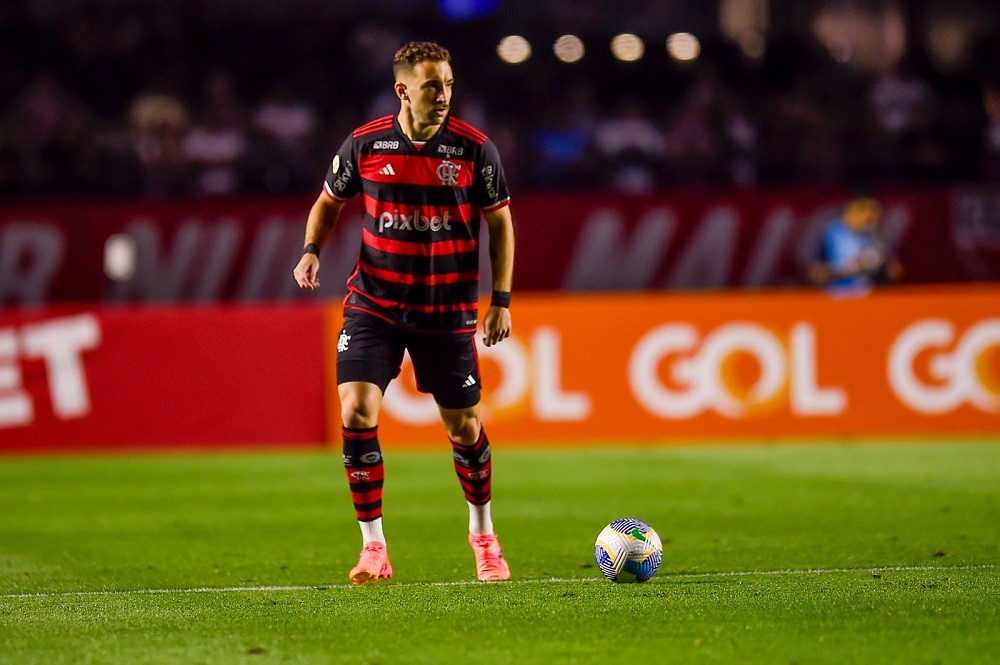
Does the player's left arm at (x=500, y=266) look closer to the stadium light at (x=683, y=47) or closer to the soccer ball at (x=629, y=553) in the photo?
the soccer ball at (x=629, y=553)

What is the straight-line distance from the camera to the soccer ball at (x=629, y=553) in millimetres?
6383

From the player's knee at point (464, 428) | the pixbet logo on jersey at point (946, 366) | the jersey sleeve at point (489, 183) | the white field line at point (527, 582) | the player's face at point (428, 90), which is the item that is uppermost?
the player's face at point (428, 90)

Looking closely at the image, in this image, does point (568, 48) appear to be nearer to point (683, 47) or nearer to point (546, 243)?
point (683, 47)

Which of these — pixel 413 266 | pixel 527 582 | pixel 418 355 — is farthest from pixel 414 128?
pixel 527 582

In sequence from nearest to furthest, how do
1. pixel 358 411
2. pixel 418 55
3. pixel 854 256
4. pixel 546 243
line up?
pixel 418 55 < pixel 358 411 < pixel 854 256 < pixel 546 243

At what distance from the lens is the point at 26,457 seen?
13.5 metres

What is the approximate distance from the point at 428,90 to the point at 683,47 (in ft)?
45.5

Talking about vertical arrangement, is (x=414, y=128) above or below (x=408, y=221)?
above

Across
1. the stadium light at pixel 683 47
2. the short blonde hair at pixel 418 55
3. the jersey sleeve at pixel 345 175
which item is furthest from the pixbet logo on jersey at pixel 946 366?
the short blonde hair at pixel 418 55

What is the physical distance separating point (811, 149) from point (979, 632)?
13767 millimetres

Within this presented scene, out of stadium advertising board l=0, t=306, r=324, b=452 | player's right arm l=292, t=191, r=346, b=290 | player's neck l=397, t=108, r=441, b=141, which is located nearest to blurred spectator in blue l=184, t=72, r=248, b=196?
stadium advertising board l=0, t=306, r=324, b=452

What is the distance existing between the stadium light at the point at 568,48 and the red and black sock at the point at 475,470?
1345cm

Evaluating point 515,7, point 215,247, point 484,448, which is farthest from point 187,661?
point 515,7

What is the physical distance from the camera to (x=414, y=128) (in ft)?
21.3
